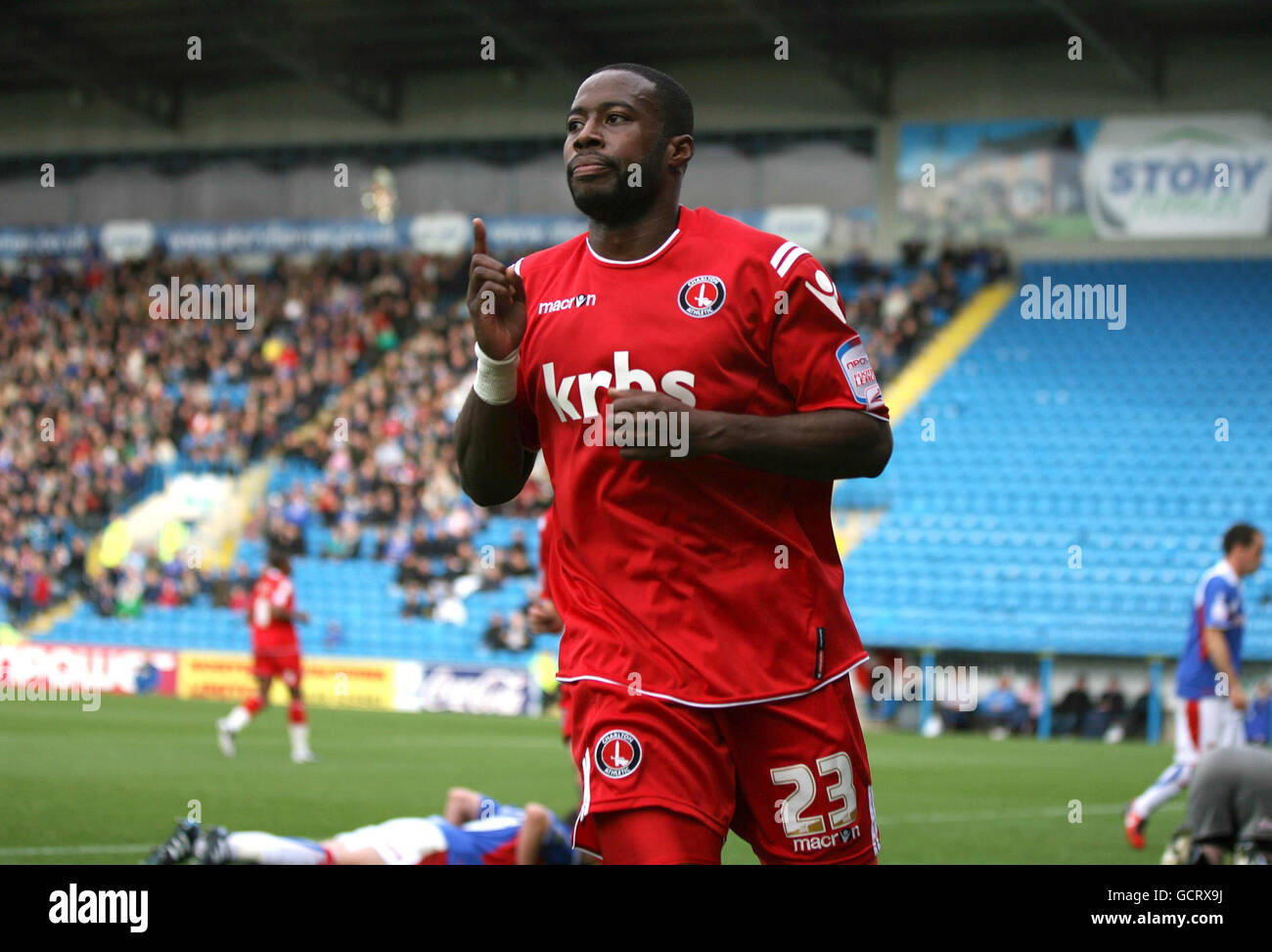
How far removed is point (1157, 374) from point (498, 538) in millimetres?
10632

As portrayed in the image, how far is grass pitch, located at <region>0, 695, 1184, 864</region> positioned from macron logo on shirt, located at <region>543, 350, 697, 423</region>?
5.72m

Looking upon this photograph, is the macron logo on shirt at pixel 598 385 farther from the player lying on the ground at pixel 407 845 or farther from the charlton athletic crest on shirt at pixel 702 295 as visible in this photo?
the player lying on the ground at pixel 407 845

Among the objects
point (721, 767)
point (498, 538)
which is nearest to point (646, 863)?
point (721, 767)

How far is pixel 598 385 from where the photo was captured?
12.2ft

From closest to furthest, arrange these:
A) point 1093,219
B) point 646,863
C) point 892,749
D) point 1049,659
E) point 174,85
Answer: point 646,863 < point 892,749 < point 1049,659 < point 1093,219 < point 174,85

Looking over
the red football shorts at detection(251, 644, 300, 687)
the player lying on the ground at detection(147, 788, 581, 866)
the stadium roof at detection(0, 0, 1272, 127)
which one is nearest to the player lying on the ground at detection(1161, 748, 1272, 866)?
the player lying on the ground at detection(147, 788, 581, 866)

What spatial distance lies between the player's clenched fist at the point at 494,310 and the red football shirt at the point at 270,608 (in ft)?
40.8

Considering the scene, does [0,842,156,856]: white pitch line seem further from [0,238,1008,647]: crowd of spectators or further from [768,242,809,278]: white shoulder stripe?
[0,238,1008,647]: crowd of spectators

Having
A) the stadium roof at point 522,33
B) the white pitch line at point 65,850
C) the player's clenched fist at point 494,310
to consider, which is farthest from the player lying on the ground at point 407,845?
the stadium roof at point 522,33

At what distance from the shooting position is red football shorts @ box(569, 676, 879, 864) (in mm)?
3525

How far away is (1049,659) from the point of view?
72.4ft

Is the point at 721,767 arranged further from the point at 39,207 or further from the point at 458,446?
the point at 39,207

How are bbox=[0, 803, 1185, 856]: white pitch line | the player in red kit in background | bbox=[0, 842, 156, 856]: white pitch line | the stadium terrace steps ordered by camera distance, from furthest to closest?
the stadium terrace steps → the player in red kit in background → bbox=[0, 803, 1185, 856]: white pitch line → bbox=[0, 842, 156, 856]: white pitch line

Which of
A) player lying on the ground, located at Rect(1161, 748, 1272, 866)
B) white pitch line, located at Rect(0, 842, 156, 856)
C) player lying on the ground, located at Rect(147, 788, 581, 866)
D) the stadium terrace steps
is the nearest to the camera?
player lying on the ground, located at Rect(147, 788, 581, 866)
